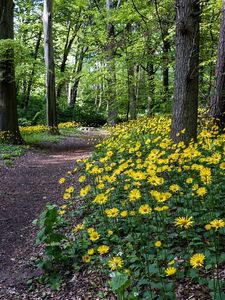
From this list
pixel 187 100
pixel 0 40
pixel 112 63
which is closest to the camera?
pixel 187 100

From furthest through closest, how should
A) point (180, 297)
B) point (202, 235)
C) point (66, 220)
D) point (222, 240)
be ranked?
point (66, 220) → point (202, 235) → point (222, 240) → point (180, 297)

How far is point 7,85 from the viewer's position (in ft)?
42.7

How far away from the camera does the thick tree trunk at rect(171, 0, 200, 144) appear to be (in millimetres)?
5801

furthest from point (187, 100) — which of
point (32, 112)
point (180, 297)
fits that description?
point (32, 112)

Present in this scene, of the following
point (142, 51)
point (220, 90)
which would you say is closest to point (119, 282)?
point (220, 90)

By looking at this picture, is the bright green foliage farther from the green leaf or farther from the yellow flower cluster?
the green leaf

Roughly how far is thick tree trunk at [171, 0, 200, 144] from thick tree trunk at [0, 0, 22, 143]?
8319mm

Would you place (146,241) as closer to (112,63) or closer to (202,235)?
(202,235)

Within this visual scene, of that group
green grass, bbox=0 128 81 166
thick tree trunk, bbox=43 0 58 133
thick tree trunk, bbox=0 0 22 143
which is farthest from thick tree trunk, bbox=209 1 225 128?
thick tree trunk, bbox=43 0 58 133

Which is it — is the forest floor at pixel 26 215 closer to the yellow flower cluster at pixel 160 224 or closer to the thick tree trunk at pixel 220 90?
the yellow flower cluster at pixel 160 224

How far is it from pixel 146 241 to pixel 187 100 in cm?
320

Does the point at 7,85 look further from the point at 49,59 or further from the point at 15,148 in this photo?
the point at 49,59

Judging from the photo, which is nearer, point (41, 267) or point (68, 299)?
point (68, 299)

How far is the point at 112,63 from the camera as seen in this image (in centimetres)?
1432
